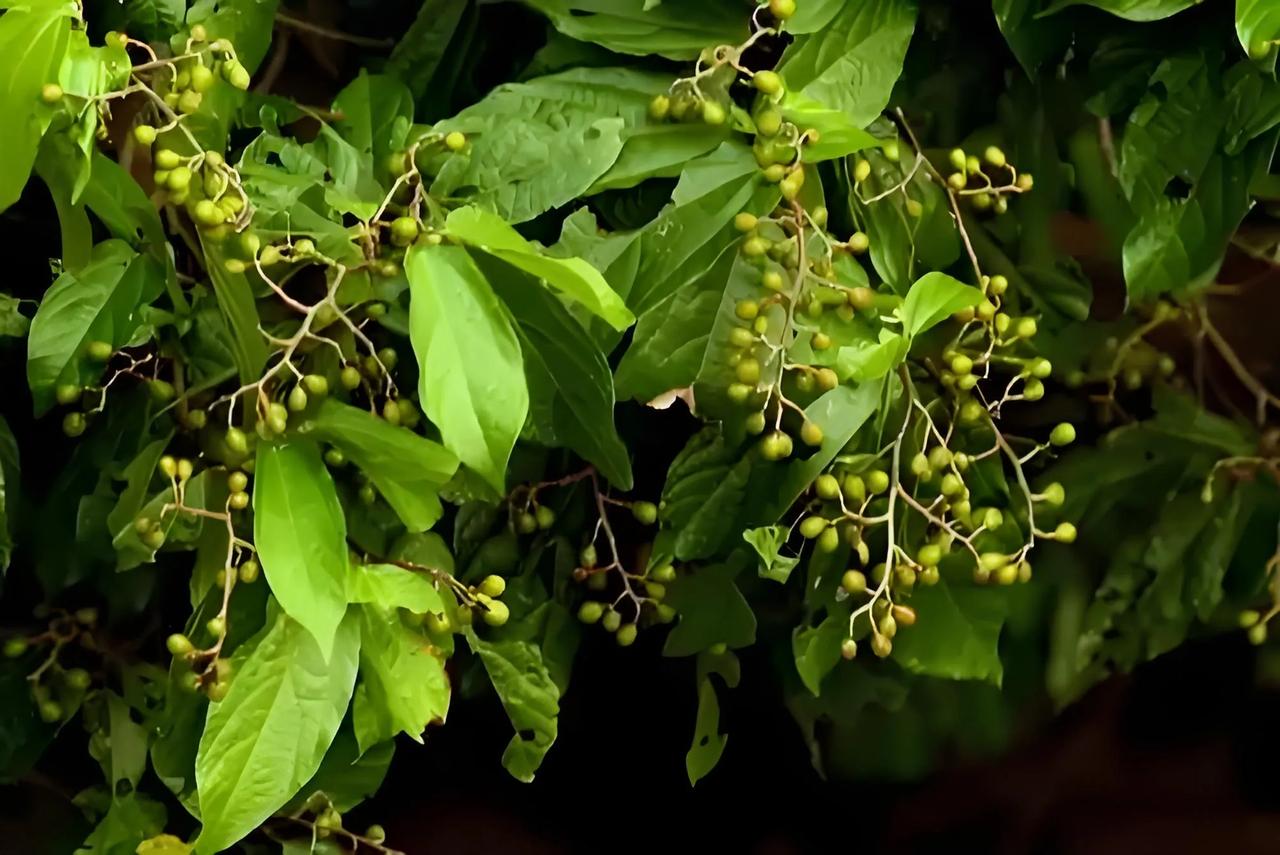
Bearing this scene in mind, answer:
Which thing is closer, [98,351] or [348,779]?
[98,351]

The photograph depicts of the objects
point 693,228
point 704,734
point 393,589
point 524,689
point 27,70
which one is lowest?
point 704,734

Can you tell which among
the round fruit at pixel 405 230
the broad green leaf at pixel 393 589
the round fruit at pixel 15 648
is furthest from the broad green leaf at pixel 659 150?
the round fruit at pixel 15 648

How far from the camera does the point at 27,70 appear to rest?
0.48 meters

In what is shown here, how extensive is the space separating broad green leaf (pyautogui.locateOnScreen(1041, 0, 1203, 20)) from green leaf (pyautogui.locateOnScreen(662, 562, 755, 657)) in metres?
0.36

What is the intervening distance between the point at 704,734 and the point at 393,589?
0.25 m

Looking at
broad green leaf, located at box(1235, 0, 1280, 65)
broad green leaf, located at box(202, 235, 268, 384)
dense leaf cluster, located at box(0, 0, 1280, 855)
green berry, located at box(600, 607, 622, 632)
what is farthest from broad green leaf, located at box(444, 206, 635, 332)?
broad green leaf, located at box(1235, 0, 1280, 65)

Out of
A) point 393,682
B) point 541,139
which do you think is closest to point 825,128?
point 541,139

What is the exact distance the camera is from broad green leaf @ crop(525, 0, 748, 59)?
1.99 ft

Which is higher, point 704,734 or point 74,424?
point 74,424

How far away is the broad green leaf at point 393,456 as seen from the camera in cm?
54

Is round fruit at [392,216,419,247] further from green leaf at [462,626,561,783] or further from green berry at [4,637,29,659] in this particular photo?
green berry at [4,637,29,659]

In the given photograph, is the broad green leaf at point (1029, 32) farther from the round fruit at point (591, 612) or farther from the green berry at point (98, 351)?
the green berry at point (98, 351)

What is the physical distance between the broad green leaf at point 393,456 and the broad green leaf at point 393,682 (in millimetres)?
58

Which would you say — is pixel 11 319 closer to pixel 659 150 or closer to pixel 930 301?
pixel 659 150
